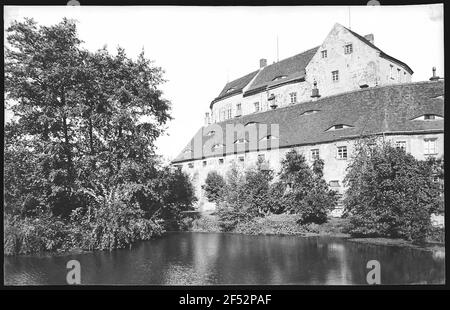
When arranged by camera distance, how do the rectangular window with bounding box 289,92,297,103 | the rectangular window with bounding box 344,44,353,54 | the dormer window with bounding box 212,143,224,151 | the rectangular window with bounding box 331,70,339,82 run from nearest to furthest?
the dormer window with bounding box 212,143,224,151 → the rectangular window with bounding box 344,44,353,54 → the rectangular window with bounding box 331,70,339,82 → the rectangular window with bounding box 289,92,297,103

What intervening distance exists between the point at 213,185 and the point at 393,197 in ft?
42.4

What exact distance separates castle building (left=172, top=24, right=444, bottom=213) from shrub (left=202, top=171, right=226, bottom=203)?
727 mm

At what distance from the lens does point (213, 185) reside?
25.5 m

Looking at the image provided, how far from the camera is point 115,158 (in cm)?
1689

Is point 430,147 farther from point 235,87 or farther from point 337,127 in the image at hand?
point 235,87

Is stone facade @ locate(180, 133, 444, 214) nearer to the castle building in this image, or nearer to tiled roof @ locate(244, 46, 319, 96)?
the castle building

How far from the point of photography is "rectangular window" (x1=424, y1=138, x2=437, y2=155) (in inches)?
669

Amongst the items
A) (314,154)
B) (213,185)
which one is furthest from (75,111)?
(314,154)

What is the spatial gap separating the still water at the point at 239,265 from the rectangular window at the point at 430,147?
17.6 ft

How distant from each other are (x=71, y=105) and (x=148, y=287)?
9692 mm

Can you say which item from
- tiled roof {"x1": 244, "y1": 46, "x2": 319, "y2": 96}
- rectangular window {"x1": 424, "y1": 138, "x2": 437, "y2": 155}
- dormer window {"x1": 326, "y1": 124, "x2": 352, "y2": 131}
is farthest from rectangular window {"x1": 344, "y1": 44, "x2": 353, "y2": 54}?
rectangular window {"x1": 424, "y1": 138, "x2": 437, "y2": 155}

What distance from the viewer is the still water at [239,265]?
12102 millimetres

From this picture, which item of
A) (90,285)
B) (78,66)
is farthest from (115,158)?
(90,285)
